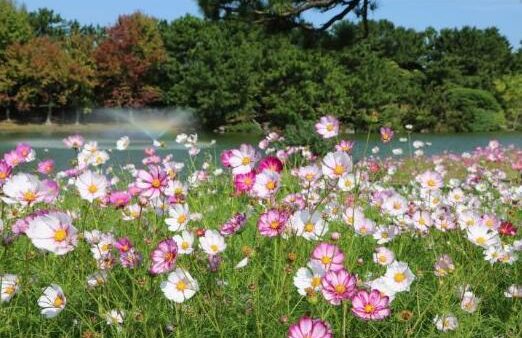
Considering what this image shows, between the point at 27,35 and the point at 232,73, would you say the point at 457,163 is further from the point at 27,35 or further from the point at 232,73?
the point at 27,35

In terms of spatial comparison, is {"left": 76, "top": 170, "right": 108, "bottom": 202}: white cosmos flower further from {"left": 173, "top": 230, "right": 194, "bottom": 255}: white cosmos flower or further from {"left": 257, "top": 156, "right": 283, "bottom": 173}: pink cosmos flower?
{"left": 257, "top": 156, "right": 283, "bottom": 173}: pink cosmos flower

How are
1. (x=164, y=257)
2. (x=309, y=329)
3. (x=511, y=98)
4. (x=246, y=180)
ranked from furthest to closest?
(x=511, y=98), (x=246, y=180), (x=164, y=257), (x=309, y=329)

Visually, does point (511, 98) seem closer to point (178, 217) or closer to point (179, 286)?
point (178, 217)

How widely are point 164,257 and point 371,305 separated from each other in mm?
513

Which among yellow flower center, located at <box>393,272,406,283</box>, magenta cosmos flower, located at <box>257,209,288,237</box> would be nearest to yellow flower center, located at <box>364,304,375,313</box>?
yellow flower center, located at <box>393,272,406,283</box>

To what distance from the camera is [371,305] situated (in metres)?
1.48

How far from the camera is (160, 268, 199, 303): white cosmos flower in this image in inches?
64.4

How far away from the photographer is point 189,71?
113 feet

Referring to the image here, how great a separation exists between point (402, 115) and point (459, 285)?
3238 cm

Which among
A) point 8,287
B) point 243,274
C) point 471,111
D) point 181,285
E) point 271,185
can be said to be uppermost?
point 271,185

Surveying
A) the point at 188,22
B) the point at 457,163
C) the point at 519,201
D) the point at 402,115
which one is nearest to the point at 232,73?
the point at 188,22

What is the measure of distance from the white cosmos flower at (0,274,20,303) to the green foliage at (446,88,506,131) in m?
37.9

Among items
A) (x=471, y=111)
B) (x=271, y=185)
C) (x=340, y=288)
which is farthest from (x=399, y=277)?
(x=471, y=111)

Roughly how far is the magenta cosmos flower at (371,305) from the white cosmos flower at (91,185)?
77 centimetres
